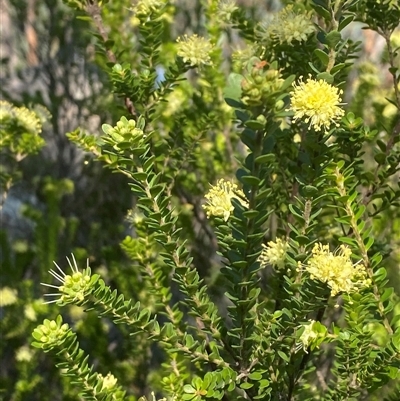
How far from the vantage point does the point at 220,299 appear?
1681mm

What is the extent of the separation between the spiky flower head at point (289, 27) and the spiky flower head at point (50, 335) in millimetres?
527

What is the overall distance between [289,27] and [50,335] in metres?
0.56

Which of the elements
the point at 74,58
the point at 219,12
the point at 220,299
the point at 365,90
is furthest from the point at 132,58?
the point at 74,58

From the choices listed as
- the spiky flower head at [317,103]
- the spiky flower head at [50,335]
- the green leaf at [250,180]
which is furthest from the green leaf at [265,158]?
the spiky flower head at [50,335]

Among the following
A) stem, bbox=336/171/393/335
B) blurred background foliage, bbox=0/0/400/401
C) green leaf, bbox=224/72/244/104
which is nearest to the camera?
green leaf, bbox=224/72/244/104

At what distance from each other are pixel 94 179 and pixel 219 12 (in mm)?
1324

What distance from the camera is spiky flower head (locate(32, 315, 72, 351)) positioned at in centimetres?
67

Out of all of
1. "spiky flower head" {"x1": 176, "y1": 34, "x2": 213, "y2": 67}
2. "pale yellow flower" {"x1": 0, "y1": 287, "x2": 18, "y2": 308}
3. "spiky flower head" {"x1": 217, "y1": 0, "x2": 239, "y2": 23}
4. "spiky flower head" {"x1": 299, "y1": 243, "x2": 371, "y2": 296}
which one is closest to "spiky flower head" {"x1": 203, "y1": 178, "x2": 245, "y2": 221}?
"spiky flower head" {"x1": 299, "y1": 243, "x2": 371, "y2": 296}

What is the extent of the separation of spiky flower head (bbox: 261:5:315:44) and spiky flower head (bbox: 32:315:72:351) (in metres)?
0.53

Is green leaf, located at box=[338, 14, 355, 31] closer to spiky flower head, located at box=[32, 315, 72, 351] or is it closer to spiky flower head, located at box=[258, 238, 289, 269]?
spiky flower head, located at box=[258, 238, 289, 269]

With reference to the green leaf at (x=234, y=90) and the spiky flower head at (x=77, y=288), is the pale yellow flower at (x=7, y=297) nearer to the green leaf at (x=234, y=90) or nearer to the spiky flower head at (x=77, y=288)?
the spiky flower head at (x=77, y=288)

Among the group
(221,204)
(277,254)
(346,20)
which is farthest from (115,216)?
(346,20)

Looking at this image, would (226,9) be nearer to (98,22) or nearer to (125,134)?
(98,22)

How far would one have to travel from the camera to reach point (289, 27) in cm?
83
